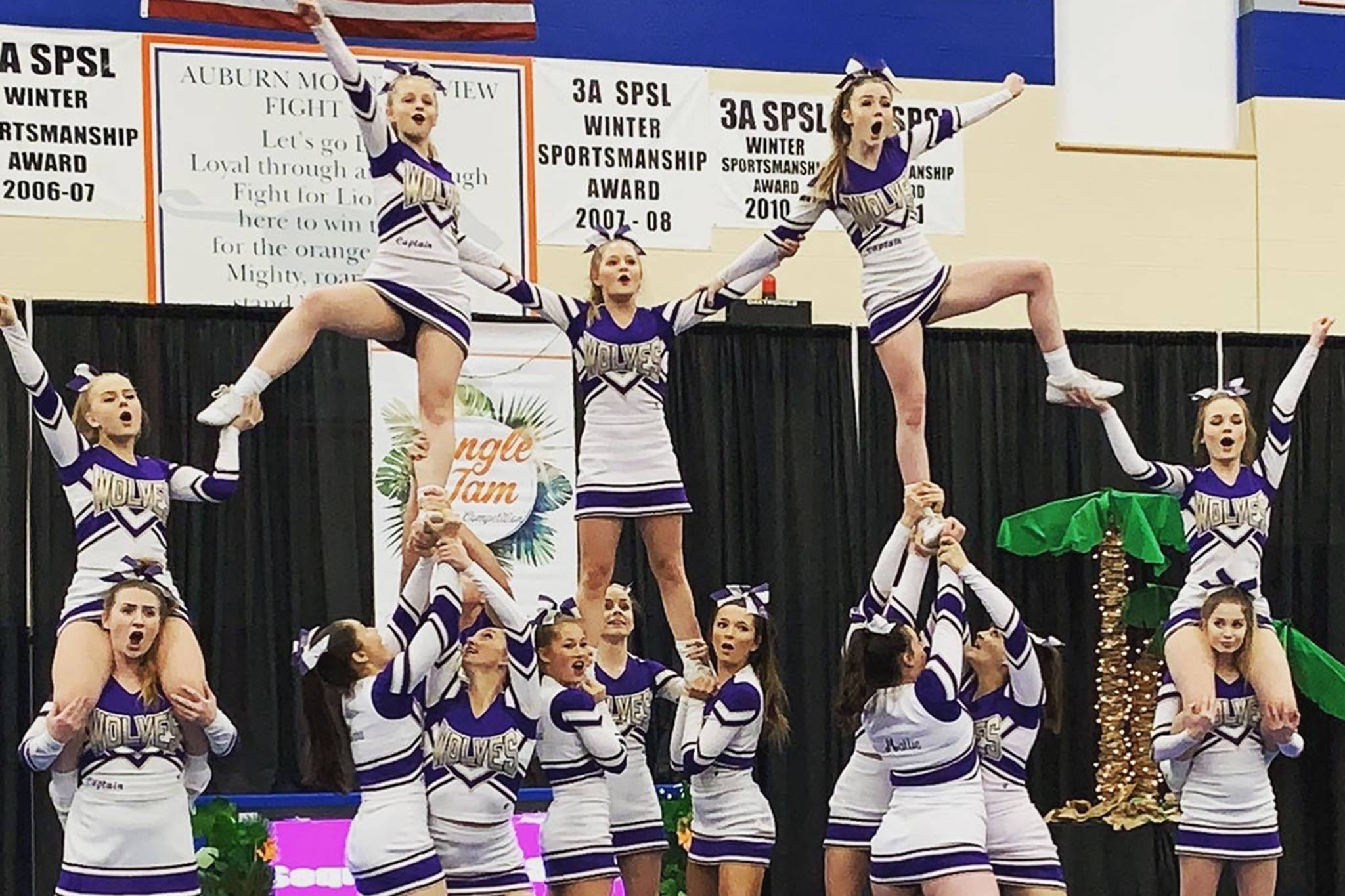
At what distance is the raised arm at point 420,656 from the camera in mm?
5734

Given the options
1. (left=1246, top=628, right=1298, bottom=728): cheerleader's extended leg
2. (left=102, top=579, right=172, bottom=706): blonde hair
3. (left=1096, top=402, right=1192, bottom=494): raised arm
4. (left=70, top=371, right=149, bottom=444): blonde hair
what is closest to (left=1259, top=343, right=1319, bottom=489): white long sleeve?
(left=1096, top=402, right=1192, bottom=494): raised arm

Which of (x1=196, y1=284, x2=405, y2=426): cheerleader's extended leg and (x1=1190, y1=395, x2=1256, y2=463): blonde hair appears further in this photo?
(x1=1190, y1=395, x2=1256, y2=463): blonde hair

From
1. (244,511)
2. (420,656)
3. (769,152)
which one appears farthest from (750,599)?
(769,152)

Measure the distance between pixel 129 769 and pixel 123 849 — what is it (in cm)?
22

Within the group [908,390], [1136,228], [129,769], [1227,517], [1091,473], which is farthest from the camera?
[1136,228]

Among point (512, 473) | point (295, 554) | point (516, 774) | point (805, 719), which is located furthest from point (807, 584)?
point (516, 774)

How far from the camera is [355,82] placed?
235 inches

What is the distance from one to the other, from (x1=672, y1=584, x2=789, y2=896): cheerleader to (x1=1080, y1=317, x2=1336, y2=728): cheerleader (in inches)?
61.2

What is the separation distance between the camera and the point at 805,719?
31.4 feet

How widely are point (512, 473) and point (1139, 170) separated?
139 inches

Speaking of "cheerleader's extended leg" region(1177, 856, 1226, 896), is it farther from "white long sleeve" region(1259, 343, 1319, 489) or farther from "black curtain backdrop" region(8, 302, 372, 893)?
"black curtain backdrop" region(8, 302, 372, 893)

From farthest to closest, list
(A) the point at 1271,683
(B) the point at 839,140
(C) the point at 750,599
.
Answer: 1. (A) the point at 1271,683
2. (C) the point at 750,599
3. (B) the point at 839,140

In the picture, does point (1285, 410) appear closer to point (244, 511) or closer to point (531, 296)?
point (531, 296)

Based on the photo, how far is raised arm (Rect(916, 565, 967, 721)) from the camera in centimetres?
606
